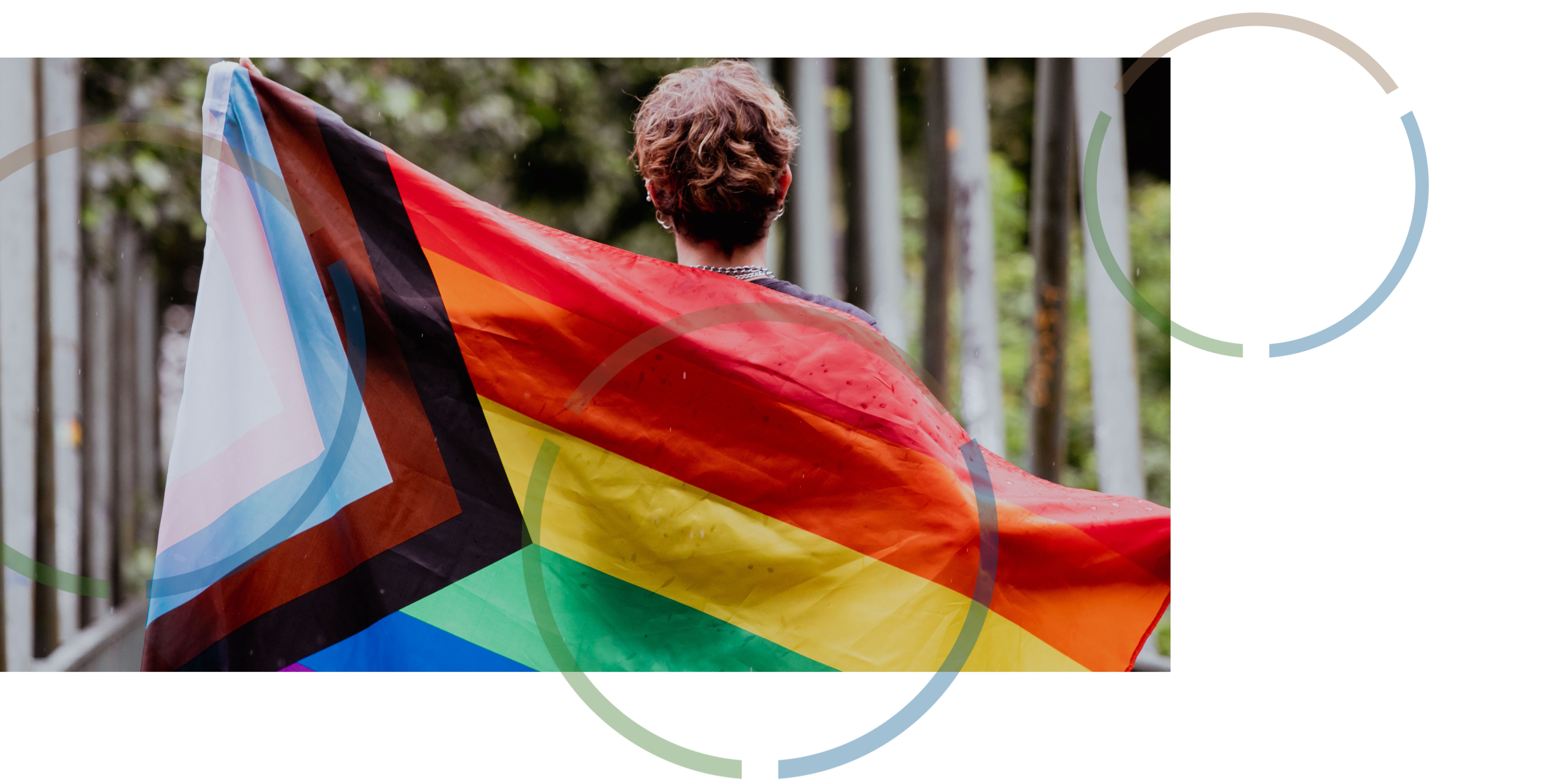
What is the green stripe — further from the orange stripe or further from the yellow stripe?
the orange stripe

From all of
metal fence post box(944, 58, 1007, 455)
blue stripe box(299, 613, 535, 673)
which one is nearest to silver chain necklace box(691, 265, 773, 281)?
blue stripe box(299, 613, 535, 673)

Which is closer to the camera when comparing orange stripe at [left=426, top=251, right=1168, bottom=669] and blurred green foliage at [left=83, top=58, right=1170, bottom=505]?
orange stripe at [left=426, top=251, right=1168, bottom=669]

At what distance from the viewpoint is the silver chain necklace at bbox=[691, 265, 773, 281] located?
172 centimetres

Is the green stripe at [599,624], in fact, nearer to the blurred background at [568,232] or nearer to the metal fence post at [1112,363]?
the blurred background at [568,232]

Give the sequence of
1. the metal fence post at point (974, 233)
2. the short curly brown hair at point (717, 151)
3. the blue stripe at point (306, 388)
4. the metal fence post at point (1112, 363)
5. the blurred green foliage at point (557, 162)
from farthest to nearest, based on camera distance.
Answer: the metal fence post at point (974, 233), the metal fence post at point (1112, 363), the blurred green foliage at point (557, 162), the blue stripe at point (306, 388), the short curly brown hair at point (717, 151)

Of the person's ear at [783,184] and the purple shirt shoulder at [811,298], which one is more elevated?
the person's ear at [783,184]

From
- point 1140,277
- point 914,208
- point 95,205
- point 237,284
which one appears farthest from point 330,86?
point 914,208

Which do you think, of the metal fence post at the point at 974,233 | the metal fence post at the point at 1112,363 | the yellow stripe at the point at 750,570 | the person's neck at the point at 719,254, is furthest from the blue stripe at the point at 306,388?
the metal fence post at the point at 974,233

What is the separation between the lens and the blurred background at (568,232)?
319cm

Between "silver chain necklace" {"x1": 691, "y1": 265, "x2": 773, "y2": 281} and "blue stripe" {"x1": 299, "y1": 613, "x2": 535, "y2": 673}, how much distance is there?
34.9 inches

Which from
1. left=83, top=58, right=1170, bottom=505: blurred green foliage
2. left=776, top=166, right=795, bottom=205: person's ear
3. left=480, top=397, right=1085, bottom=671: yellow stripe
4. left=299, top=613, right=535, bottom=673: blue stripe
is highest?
left=83, top=58, right=1170, bottom=505: blurred green foliage

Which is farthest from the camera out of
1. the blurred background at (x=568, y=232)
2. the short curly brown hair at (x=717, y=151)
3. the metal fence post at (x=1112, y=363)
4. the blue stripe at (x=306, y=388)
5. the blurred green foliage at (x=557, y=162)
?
the metal fence post at (x=1112, y=363)

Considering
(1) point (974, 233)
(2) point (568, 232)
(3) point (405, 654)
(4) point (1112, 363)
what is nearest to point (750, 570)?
(3) point (405, 654)

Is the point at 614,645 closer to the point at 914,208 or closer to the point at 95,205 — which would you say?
the point at 95,205
